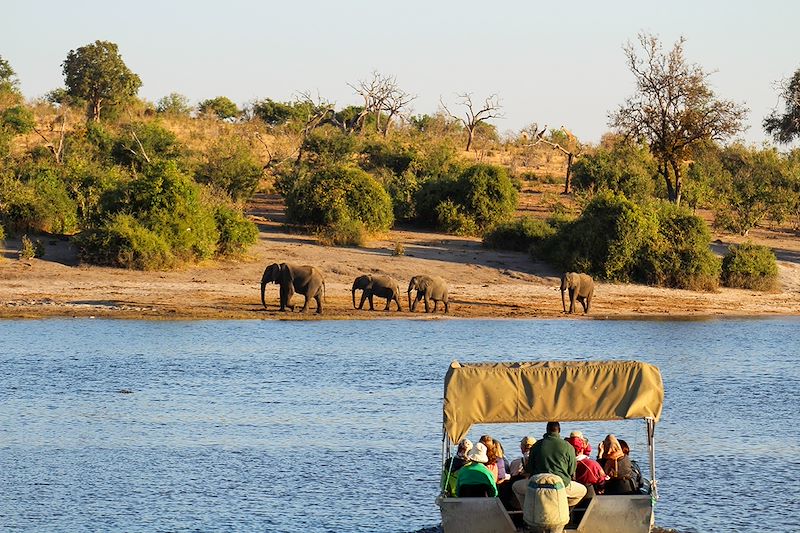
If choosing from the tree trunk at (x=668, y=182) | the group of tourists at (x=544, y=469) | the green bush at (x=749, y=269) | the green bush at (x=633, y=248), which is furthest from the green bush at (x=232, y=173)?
the group of tourists at (x=544, y=469)

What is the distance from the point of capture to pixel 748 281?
45.0 metres

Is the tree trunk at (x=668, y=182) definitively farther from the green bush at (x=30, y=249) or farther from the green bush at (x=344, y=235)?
the green bush at (x=30, y=249)

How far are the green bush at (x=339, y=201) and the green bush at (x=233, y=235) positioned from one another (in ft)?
12.4

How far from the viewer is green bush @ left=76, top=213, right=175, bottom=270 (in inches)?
1507

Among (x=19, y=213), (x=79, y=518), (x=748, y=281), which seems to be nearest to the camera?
(x=79, y=518)

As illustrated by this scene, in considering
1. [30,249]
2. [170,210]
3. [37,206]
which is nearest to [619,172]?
[170,210]

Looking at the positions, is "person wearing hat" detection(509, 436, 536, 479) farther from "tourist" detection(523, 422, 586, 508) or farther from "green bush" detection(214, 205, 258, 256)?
"green bush" detection(214, 205, 258, 256)

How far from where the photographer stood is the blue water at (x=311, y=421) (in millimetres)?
17469

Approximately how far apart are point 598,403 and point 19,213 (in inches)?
1151

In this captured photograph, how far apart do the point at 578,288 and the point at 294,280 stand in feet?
26.7

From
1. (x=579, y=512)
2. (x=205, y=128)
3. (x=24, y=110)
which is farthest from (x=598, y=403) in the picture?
(x=205, y=128)

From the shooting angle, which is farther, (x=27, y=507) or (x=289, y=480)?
(x=289, y=480)

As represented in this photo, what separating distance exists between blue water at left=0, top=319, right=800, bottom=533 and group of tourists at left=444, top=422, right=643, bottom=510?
7.45ft

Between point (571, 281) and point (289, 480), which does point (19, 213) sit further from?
point (289, 480)
